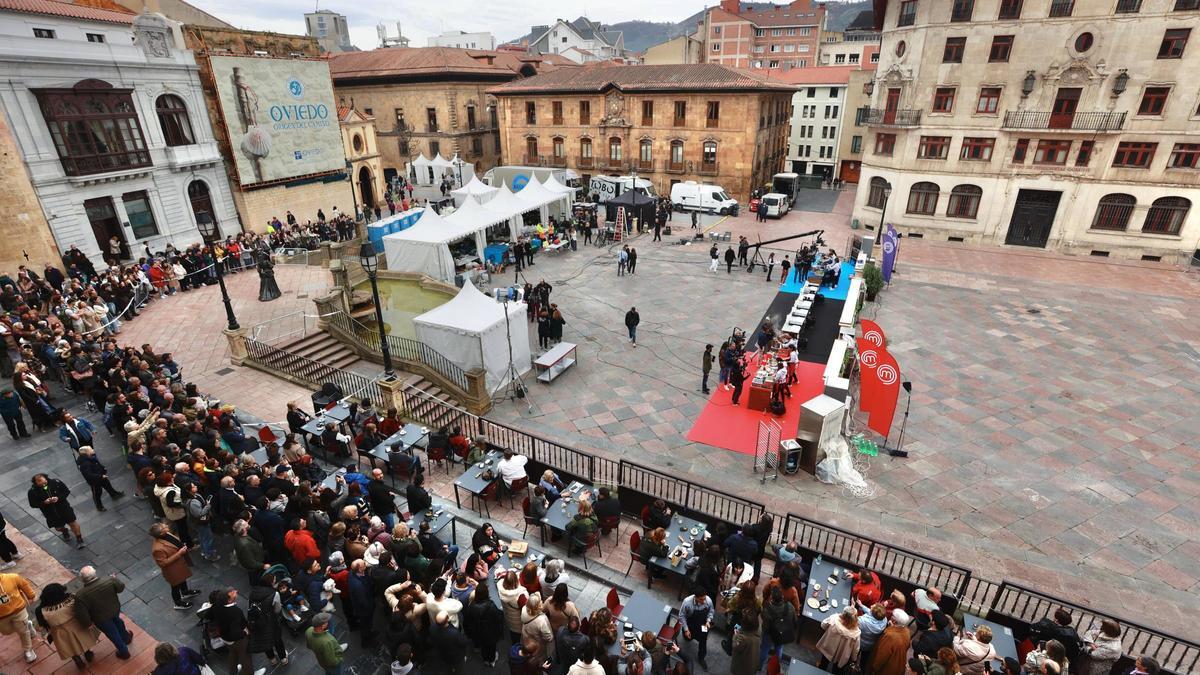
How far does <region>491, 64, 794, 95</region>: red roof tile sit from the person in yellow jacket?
39255 millimetres

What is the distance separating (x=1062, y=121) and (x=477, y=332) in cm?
3032

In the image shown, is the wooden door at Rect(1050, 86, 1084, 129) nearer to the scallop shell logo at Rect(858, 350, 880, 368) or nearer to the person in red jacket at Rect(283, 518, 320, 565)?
the scallop shell logo at Rect(858, 350, 880, 368)

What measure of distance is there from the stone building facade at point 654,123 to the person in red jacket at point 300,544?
37.2 m

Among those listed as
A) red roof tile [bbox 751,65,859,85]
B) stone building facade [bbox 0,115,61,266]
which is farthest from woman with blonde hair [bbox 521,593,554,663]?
red roof tile [bbox 751,65,859,85]

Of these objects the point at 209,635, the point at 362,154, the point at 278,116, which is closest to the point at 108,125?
the point at 278,116

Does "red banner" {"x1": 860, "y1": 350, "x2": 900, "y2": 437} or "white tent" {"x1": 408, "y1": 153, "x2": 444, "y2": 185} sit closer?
"red banner" {"x1": 860, "y1": 350, "x2": 900, "y2": 437}

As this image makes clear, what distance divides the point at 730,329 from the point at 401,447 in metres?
12.4

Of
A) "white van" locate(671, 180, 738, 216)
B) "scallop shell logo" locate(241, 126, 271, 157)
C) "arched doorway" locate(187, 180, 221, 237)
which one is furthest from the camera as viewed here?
"white van" locate(671, 180, 738, 216)

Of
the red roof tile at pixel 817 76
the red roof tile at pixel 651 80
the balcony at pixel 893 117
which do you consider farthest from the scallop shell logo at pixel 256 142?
the red roof tile at pixel 817 76

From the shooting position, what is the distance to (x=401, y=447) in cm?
1013

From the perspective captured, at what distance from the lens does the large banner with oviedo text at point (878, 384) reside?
1235 centimetres

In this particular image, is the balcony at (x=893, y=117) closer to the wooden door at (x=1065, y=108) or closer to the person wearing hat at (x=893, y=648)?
the wooden door at (x=1065, y=108)

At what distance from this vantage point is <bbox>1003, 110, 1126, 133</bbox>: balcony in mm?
26297

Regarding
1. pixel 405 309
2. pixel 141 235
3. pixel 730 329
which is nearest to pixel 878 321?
pixel 730 329
